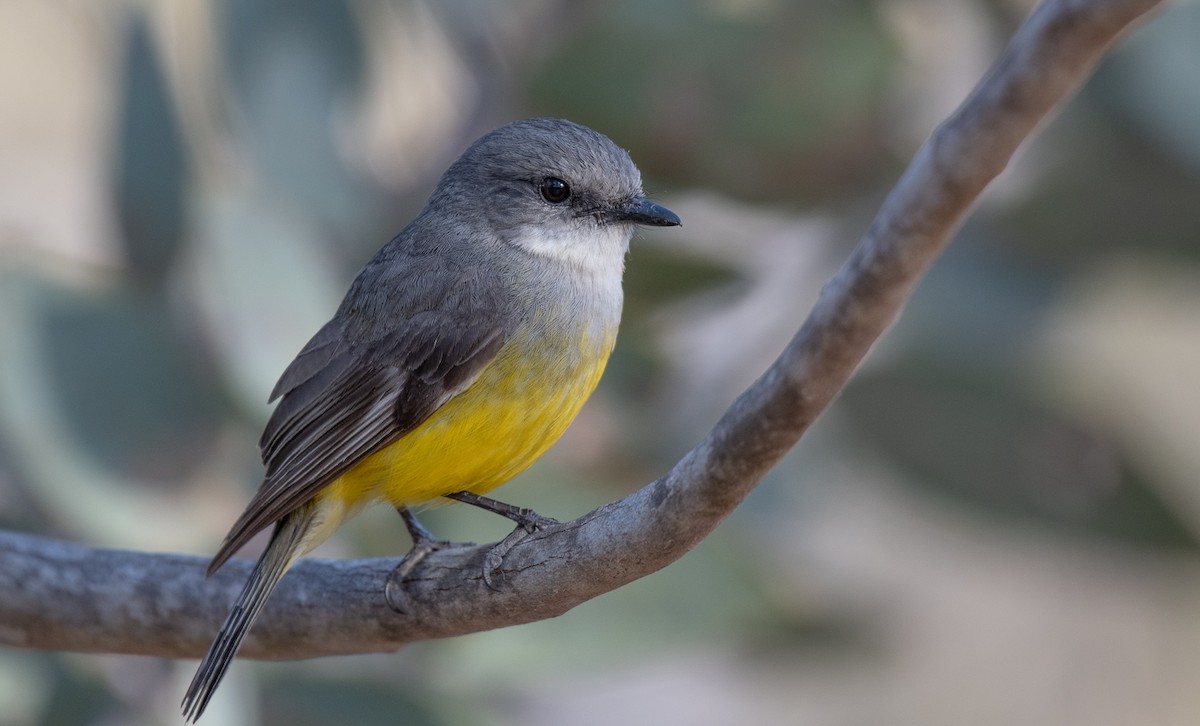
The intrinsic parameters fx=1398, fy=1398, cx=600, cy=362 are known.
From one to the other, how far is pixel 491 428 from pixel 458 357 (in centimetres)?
19

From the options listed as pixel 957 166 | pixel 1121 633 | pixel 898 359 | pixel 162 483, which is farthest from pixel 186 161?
pixel 1121 633

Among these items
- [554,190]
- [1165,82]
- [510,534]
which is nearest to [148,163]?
[554,190]

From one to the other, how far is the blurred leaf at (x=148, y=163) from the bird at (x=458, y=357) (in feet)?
2.79

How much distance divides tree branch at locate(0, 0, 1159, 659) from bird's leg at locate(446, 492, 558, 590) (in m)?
0.04

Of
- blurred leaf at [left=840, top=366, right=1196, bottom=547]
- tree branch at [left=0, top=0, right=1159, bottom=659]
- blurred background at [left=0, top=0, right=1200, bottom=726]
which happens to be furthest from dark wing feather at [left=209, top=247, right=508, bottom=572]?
blurred leaf at [left=840, top=366, right=1196, bottom=547]

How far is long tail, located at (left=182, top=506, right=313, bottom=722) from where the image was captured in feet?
9.80

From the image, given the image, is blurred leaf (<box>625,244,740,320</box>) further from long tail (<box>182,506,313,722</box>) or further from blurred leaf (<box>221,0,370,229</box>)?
long tail (<box>182,506,313,722</box>)

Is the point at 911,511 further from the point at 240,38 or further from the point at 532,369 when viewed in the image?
the point at 240,38

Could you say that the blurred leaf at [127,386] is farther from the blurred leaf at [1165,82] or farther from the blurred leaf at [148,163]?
the blurred leaf at [1165,82]

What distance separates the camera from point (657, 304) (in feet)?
15.0

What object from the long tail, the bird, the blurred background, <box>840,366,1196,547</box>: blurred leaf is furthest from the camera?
<box>840,366,1196,547</box>: blurred leaf

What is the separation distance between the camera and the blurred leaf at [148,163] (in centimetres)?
421

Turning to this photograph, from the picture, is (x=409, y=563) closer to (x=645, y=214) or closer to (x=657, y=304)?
(x=645, y=214)

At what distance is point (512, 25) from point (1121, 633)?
3866mm
